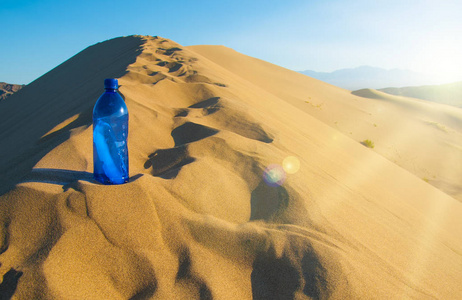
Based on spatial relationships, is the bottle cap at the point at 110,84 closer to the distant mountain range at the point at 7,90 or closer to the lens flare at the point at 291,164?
the lens flare at the point at 291,164

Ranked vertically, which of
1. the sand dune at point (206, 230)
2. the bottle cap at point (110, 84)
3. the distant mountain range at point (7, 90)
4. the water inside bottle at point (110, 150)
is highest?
the bottle cap at point (110, 84)

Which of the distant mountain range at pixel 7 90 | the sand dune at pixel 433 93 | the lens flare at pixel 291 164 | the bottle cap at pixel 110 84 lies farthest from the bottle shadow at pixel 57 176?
the sand dune at pixel 433 93

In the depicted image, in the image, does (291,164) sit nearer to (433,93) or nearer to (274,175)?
(274,175)

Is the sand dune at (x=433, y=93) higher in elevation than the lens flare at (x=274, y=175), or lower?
lower

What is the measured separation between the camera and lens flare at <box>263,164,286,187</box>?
1.68m

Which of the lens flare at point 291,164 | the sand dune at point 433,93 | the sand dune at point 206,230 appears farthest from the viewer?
the sand dune at point 433,93

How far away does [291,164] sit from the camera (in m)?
2.04

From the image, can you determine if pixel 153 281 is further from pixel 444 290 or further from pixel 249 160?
pixel 444 290

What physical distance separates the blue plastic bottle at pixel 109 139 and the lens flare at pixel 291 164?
1097 millimetres

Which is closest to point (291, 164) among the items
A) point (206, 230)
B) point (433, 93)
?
point (206, 230)

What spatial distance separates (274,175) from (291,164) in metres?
0.35

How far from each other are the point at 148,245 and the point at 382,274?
1087mm

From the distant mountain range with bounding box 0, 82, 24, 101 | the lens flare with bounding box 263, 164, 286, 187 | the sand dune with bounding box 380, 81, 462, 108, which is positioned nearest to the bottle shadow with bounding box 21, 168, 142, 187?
the lens flare with bounding box 263, 164, 286, 187

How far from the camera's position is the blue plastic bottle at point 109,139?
134 centimetres
